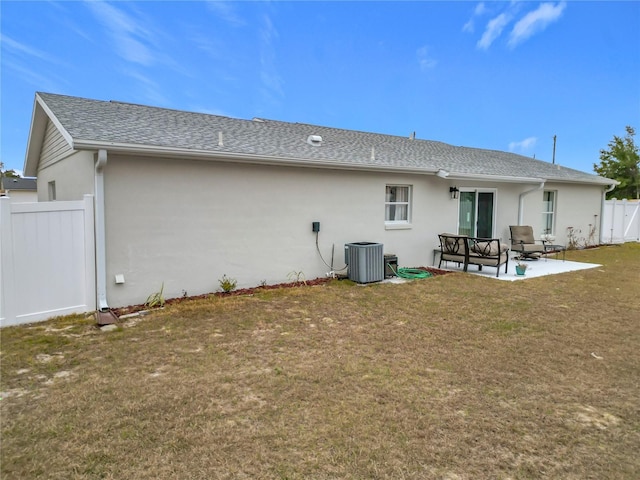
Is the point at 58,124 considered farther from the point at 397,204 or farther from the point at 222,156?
the point at 397,204

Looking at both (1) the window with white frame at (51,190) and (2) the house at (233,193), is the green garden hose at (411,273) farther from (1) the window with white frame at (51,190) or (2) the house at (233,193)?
(1) the window with white frame at (51,190)

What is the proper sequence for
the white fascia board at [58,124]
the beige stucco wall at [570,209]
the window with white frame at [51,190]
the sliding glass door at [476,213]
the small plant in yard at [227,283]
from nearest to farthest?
the white fascia board at [58,124], the small plant in yard at [227,283], the window with white frame at [51,190], the sliding glass door at [476,213], the beige stucco wall at [570,209]

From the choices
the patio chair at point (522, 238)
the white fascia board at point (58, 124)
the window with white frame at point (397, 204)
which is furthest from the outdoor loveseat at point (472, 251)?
the white fascia board at point (58, 124)

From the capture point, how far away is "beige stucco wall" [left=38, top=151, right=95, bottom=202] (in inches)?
264

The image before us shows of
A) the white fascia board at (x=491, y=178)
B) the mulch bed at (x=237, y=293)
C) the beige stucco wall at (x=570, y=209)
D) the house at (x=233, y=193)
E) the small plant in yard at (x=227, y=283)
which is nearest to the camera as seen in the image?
the mulch bed at (x=237, y=293)

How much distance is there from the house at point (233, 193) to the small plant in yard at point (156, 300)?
3.7 inches

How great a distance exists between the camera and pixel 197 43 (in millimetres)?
14109

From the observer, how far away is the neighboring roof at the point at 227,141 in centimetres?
664

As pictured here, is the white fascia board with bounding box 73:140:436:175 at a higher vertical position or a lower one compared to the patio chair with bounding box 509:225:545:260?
higher

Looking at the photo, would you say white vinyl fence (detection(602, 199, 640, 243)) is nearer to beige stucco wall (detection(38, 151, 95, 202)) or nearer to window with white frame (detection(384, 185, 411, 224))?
window with white frame (detection(384, 185, 411, 224))

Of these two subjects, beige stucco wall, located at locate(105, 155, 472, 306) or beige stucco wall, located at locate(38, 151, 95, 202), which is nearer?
beige stucco wall, located at locate(105, 155, 472, 306)

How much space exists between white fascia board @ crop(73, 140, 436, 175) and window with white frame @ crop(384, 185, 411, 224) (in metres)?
0.65

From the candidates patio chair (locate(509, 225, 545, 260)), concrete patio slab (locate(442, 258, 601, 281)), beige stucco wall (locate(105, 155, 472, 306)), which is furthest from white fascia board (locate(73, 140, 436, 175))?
patio chair (locate(509, 225, 545, 260))

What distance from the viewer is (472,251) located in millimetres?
10148
